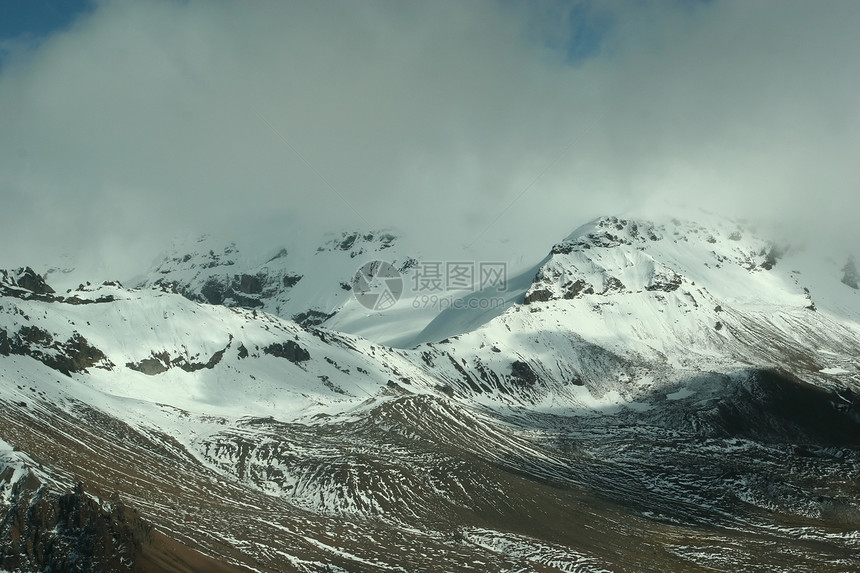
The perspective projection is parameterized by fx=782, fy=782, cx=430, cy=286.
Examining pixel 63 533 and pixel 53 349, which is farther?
pixel 53 349

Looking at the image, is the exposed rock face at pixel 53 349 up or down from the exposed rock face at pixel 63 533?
up

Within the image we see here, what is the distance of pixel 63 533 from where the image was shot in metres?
75.3

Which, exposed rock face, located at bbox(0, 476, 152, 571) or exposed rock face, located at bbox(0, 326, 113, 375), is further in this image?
exposed rock face, located at bbox(0, 326, 113, 375)

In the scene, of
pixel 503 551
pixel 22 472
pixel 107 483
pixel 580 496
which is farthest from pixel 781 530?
pixel 22 472

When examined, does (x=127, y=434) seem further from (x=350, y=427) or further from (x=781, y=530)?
(x=781, y=530)

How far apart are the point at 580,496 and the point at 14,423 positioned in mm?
102690

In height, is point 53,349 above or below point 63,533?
above

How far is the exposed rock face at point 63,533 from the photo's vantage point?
237 feet

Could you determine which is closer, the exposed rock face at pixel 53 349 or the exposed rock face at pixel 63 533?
the exposed rock face at pixel 63 533

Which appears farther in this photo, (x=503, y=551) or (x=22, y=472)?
(x=503, y=551)

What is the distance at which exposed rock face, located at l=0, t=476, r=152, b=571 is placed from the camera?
72188mm

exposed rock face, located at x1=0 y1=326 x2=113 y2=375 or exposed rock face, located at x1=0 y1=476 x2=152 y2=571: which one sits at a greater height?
exposed rock face, located at x1=0 y1=326 x2=113 y2=375

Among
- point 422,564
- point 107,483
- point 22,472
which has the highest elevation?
point 22,472

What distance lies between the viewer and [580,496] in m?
155
